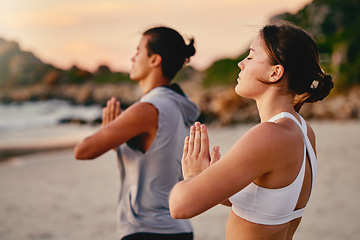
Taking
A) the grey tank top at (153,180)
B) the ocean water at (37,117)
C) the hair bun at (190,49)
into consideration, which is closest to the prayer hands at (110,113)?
the grey tank top at (153,180)

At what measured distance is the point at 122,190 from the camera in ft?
7.72

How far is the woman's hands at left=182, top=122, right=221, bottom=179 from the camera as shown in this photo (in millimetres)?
1406

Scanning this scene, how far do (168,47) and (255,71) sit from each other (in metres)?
1.14

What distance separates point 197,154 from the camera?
144 cm

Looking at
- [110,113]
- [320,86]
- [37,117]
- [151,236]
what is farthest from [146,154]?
[37,117]

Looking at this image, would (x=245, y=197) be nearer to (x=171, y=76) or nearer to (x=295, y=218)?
(x=295, y=218)

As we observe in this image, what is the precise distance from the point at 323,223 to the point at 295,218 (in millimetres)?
4925

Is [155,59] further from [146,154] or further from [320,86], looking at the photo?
[320,86]

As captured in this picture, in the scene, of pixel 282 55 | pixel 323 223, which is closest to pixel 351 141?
pixel 323 223

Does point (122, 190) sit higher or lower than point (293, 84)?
lower

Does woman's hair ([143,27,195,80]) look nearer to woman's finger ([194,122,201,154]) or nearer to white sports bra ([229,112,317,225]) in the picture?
woman's finger ([194,122,201,154])

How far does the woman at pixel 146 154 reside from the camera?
2170mm

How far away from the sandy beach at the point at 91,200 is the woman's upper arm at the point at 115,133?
12.4ft

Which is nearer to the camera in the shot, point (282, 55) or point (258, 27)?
point (282, 55)
